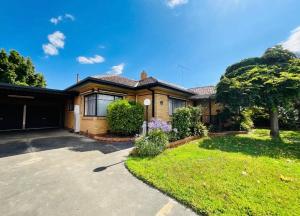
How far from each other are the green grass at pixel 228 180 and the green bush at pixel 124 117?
3.50 m

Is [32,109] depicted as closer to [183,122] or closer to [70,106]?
[70,106]

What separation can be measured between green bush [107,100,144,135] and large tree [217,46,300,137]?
5.41 m

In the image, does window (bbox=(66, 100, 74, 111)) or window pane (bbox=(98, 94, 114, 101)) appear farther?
window (bbox=(66, 100, 74, 111))

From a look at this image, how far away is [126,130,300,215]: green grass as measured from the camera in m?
2.44

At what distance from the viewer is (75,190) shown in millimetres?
3041

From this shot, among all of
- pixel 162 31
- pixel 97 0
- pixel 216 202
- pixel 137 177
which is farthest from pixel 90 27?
pixel 216 202

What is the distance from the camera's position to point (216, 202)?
8.34ft

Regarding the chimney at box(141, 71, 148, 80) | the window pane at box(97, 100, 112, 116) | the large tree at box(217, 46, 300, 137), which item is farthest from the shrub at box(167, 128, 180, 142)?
the chimney at box(141, 71, 148, 80)

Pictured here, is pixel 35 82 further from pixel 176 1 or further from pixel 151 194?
pixel 151 194

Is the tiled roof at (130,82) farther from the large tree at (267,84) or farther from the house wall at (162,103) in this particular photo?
the large tree at (267,84)

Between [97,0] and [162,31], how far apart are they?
443cm

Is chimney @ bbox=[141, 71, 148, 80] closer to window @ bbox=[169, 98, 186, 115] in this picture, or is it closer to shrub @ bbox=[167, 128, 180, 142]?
window @ bbox=[169, 98, 186, 115]

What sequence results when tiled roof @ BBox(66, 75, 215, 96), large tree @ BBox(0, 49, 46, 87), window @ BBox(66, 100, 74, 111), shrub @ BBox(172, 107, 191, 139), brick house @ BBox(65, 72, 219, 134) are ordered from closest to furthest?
shrub @ BBox(172, 107, 191, 139) → tiled roof @ BBox(66, 75, 215, 96) → brick house @ BBox(65, 72, 219, 134) → window @ BBox(66, 100, 74, 111) → large tree @ BBox(0, 49, 46, 87)

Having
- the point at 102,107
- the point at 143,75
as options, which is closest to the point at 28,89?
the point at 102,107
